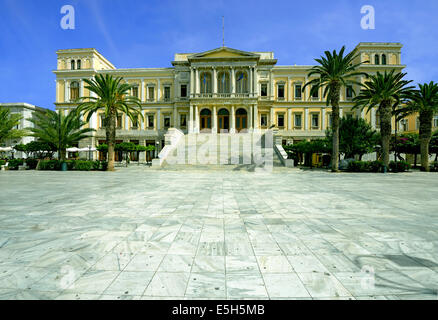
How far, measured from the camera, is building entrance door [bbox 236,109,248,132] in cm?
3760

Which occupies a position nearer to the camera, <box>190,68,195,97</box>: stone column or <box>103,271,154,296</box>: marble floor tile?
<box>103,271,154,296</box>: marble floor tile

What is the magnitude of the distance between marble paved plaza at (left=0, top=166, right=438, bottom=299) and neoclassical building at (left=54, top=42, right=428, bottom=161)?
30726mm

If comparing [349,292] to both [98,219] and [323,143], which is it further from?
[323,143]

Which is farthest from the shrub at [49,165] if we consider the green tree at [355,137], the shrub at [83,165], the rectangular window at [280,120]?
the rectangular window at [280,120]

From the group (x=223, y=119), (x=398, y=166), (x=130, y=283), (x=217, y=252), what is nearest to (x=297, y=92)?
(x=223, y=119)

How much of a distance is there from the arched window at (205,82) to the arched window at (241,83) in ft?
15.5

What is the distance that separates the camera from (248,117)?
1437 inches

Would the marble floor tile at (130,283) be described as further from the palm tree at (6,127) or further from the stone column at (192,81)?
the stone column at (192,81)

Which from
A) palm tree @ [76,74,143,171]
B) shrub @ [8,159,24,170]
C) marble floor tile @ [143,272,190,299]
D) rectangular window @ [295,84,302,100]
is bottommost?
marble floor tile @ [143,272,190,299]

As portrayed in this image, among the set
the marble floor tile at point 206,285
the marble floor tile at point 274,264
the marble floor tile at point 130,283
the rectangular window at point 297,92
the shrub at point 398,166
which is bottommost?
the marble floor tile at point 274,264

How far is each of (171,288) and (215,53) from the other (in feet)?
129

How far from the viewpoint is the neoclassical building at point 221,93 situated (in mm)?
36750

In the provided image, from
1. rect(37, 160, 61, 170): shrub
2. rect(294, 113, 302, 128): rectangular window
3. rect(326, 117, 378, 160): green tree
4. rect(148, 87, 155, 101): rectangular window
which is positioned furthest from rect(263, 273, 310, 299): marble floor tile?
rect(148, 87, 155, 101): rectangular window

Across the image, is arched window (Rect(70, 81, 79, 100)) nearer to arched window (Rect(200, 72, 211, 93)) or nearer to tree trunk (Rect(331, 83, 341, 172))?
arched window (Rect(200, 72, 211, 93))
